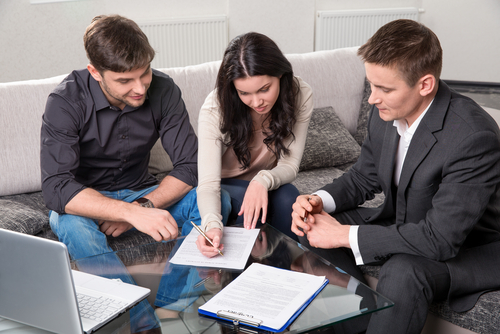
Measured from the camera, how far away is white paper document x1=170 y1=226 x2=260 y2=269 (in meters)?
1.31

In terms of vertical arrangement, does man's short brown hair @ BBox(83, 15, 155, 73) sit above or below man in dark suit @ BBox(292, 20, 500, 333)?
above

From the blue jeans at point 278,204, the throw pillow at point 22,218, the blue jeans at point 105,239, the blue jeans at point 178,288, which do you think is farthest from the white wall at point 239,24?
the blue jeans at point 178,288

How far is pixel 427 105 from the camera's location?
4.58 ft

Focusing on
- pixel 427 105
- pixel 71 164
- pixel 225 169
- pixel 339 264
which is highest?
pixel 427 105

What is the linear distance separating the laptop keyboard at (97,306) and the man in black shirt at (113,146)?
9.3 inches

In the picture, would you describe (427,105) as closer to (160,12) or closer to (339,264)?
(339,264)

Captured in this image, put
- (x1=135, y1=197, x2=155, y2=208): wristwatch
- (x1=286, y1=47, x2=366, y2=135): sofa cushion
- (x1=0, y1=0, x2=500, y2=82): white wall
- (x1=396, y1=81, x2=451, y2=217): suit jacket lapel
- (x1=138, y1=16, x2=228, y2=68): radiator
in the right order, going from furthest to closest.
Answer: (x1=138, y1=16, x2=228, y2=68): radiator < (x1=0, y1=0, x2=500, y2=82): white wall < (x1=286, y1=47, x2=366, y2=135): sofa cushion < (x1=135, y1=197, x2=155, y2=208): wristwatch < (x1=396, y1=81, x2=451, y2=217): suit jacket lapel

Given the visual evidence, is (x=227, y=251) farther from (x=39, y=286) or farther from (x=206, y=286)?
(x=39, y=286)

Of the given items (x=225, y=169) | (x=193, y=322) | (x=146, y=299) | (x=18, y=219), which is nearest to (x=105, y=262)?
(x=146, y=299)

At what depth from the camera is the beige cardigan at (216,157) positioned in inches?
63.9

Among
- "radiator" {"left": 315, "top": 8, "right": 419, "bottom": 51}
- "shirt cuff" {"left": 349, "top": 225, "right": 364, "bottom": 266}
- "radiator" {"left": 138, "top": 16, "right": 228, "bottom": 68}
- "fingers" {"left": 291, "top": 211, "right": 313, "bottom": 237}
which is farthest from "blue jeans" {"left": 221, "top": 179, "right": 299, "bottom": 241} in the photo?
"radiator" {"left": 315, "top": 8, "right": 419, "bottom": 51}

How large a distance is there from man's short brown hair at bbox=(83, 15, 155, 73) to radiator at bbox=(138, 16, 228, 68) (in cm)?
217

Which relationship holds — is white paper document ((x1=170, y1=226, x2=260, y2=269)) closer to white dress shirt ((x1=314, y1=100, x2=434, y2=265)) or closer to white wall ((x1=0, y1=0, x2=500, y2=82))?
white dress shirt ((x1=314, y1=100, x2=434, y2=265))

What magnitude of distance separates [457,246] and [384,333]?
0.31 metres
